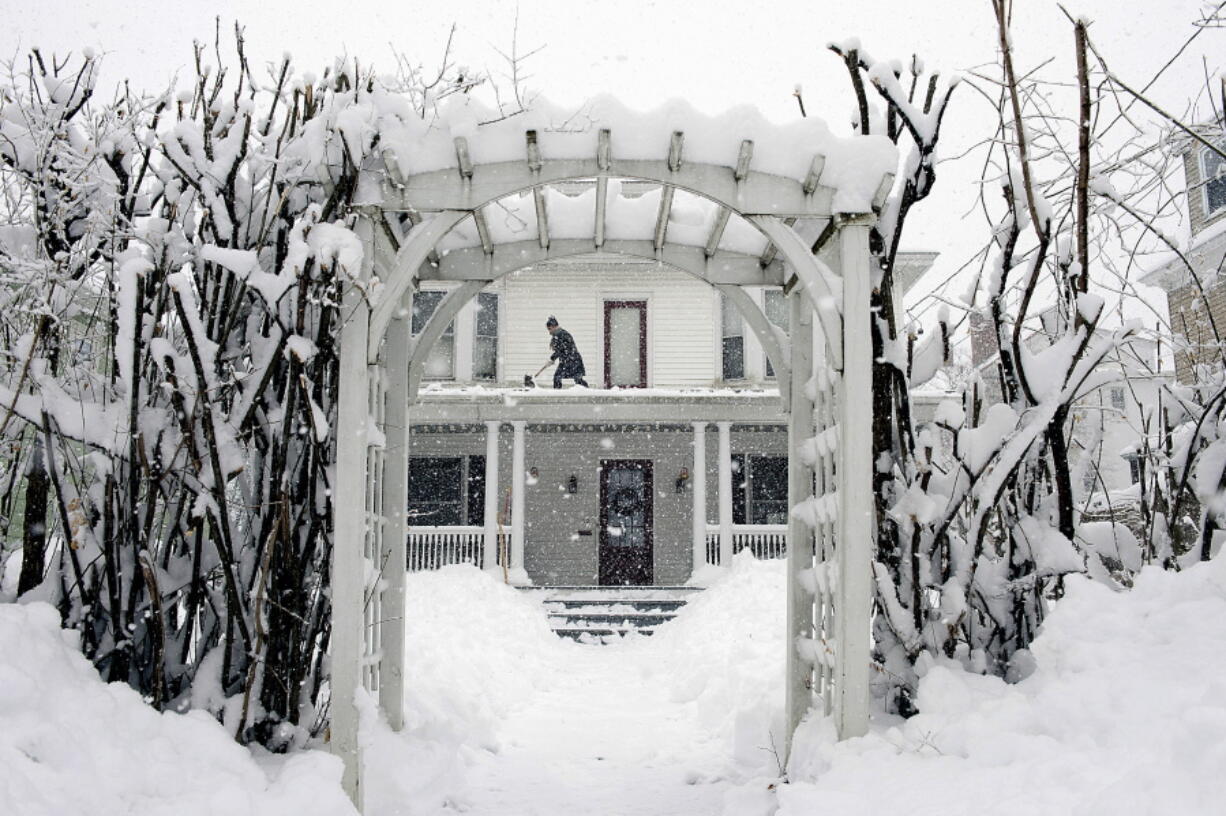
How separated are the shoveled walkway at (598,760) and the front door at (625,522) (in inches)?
231

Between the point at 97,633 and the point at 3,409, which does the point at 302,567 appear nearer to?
the point at 97,633

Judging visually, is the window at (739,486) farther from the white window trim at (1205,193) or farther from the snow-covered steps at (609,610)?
the white window trim at (1205,193)

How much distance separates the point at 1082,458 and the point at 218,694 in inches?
159

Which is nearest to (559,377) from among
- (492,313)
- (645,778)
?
(492,313)

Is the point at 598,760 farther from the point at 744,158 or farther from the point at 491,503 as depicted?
the point at 491,503

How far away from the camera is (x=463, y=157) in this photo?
12.6 feet

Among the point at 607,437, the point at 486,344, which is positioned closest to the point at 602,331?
the point at 607,437

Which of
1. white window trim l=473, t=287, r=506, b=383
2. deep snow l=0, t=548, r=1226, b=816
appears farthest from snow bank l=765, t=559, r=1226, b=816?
white window trim l=473, t=287, r=506, b=383

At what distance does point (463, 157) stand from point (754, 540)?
417 inches

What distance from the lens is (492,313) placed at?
14500 millimetres

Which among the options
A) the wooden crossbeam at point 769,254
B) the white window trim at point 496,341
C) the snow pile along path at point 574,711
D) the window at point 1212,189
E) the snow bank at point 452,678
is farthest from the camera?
the white window trim at point 496,341

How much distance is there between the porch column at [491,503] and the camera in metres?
13.0

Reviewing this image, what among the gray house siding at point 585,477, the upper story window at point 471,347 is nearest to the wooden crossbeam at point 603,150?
the gray house siding at point 585,477

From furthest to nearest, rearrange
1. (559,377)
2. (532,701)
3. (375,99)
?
(559,377) → (532,701) → (375,99)
